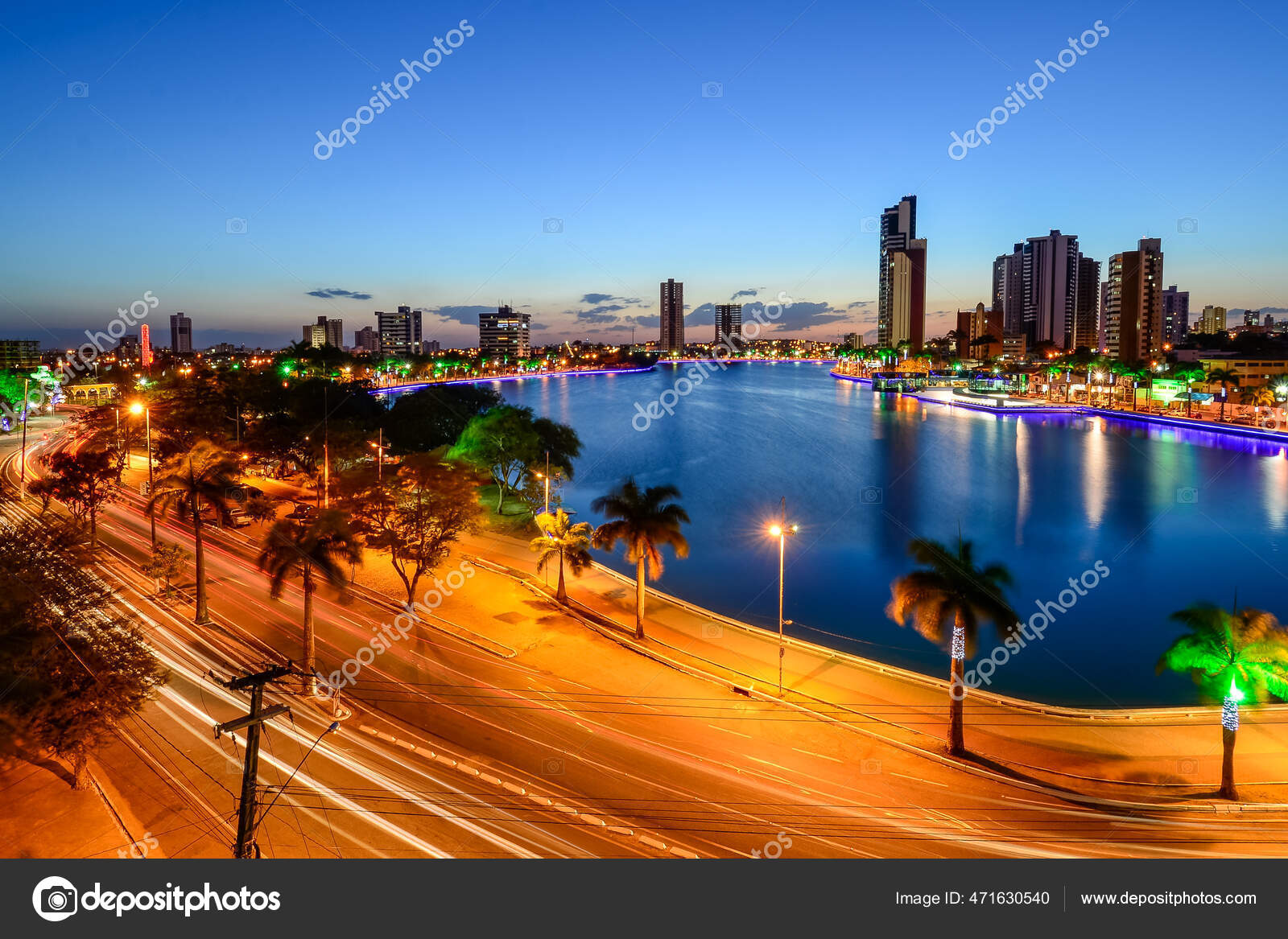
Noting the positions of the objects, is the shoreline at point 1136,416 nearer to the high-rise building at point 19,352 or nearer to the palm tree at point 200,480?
the palm tree at point 200,480

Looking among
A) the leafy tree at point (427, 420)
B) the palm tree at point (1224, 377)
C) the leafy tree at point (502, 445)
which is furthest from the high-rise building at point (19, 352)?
the palm tree at point (1224, 377)

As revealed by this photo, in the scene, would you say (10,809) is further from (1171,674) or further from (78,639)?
(1171,674)

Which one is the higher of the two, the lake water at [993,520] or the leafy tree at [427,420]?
the leafy tree at [427,420]

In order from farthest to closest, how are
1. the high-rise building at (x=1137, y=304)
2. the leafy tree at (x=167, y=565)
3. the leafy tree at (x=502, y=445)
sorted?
the high-rise building at (x=1137, y=304), the leafy tree at (x=502, y=445), the leafy tree at (x=167, y=565)

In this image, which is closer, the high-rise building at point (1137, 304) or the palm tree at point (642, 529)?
the palm tree at point (642, 529)

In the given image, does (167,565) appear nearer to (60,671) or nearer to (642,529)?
(60,671)

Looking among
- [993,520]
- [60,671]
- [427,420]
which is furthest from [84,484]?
[993,520]
